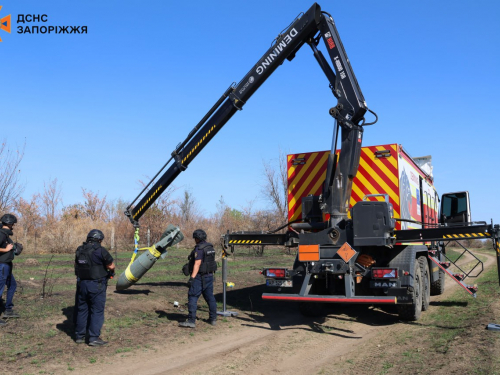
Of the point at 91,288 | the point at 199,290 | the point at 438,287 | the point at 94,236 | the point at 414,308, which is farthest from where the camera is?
the point at 438,287

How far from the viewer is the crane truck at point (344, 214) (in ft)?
27.0

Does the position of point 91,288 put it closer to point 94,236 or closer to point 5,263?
point 94,236

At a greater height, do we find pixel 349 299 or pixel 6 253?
pixel 6 253

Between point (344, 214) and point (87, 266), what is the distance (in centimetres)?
482

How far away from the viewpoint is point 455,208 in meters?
13.9

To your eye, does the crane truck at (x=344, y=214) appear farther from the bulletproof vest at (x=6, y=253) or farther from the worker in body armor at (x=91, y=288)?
the bulletproof vest at (x=6, y=253)

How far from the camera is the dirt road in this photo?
6.11 metres

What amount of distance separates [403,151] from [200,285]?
16.8ft

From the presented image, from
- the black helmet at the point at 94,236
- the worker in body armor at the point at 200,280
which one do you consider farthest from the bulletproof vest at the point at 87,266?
the worker in body armor at the point at 200,280

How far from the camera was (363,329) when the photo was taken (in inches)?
336

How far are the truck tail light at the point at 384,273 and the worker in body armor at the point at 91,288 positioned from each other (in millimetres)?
4682

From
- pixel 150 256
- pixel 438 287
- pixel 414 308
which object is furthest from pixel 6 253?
pixel 438 287

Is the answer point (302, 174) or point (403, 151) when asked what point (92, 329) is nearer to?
point (302, 174)

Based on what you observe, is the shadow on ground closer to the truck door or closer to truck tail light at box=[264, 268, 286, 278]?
truck tail light at box=[264, 268, 286, 278]
